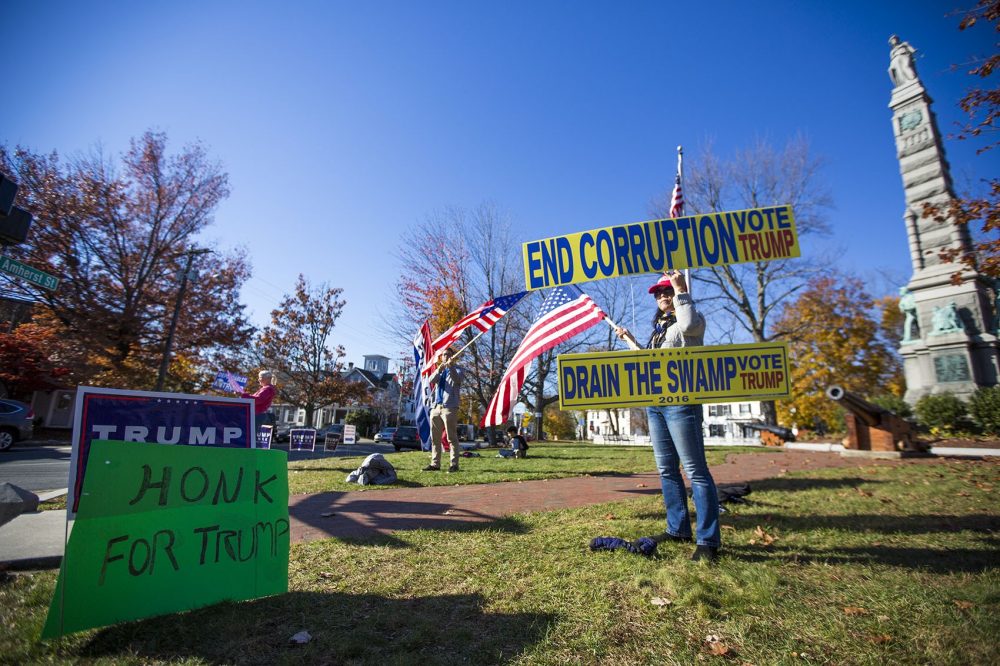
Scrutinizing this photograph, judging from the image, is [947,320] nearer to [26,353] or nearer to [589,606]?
[589,606]


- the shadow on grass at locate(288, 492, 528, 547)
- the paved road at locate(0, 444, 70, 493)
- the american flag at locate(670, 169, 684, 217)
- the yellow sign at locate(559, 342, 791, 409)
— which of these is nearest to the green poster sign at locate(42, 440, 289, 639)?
the shadow on grass at locate(288, 492, 528, 547)

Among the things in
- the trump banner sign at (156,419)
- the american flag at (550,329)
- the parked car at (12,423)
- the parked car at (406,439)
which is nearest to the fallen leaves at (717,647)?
the trump banner sign at (156,419)

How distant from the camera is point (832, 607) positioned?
234cm

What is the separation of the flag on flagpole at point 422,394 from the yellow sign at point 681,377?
632 centimetres

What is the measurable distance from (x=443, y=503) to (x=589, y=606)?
333 centimetres

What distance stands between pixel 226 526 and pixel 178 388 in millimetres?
24450

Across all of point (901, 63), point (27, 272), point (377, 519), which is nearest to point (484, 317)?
point (377, 519)

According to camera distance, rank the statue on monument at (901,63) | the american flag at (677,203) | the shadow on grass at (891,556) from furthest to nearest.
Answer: the statue on monument at (901,63) < the american flag at (677,203) < the shadow on grass at (891,556)

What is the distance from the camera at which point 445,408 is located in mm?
8734

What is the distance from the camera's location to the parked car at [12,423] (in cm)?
1409

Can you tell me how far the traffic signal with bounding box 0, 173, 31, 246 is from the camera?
421 centimetres

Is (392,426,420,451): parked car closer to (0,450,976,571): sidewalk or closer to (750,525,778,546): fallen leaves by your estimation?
(0,450,976,571): sidewalk

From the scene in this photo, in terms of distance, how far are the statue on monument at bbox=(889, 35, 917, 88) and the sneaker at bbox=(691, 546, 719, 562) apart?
24.7 meters

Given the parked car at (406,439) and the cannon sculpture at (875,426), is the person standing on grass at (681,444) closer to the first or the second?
the cannon sculpture at (875,426)
